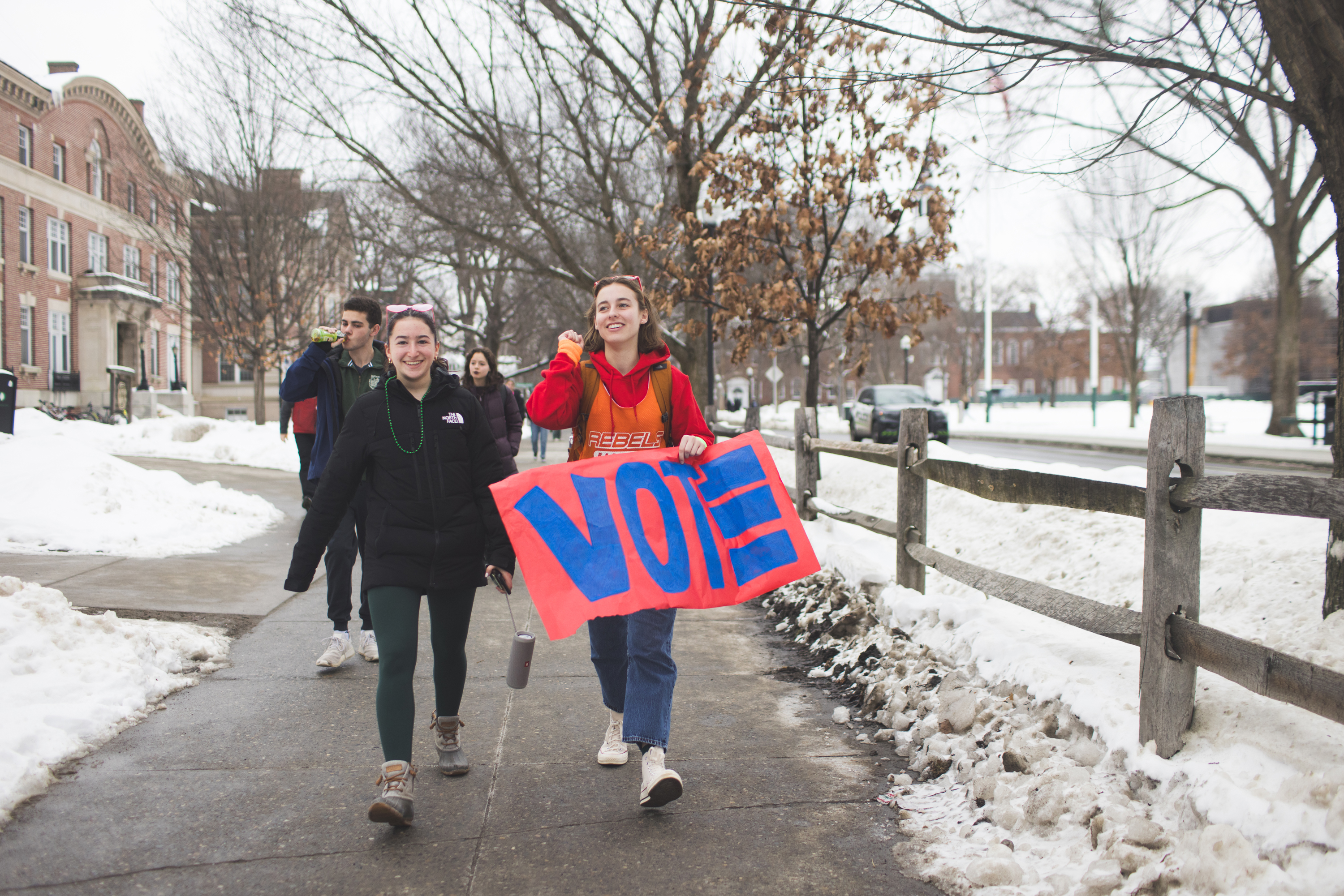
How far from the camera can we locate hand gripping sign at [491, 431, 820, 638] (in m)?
3.74

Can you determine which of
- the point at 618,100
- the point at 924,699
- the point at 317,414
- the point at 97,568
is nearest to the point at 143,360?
the point at 618,100

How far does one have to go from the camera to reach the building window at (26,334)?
32375 mm

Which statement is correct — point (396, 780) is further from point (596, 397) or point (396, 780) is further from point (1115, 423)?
point (1115, 423)

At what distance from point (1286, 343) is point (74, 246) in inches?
1589

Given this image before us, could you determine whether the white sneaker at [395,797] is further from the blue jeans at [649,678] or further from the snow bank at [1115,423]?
the snow bank at [1115,423]

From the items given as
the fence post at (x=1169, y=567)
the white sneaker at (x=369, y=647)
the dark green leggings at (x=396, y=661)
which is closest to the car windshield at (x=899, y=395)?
the white sneaker at (x=369, y=647)

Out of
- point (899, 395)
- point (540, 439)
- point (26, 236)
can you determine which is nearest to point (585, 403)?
point (540, 439)

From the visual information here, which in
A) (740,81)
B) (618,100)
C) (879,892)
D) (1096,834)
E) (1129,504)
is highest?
(618,100)

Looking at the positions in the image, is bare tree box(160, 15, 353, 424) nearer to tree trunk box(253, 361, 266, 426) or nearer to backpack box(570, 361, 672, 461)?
tree trunk box(253, 361, 266, 426)

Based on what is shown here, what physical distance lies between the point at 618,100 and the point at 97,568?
12352mm

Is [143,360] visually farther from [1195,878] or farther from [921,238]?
[1195,878]

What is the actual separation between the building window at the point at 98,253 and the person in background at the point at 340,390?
3702 centimetres

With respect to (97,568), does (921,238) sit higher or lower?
higher

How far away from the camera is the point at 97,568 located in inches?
291
